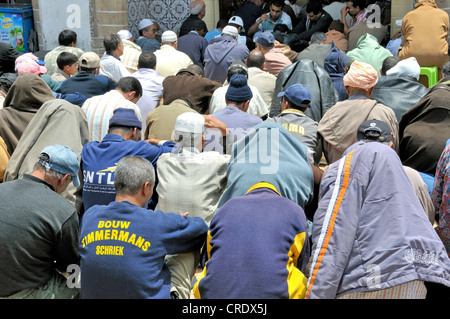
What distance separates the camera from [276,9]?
10953mm

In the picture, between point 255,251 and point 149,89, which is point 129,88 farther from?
point 255,251

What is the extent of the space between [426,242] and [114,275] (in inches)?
65.9

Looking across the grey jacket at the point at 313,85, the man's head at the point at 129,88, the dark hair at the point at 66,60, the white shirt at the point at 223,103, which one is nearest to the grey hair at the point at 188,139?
the man's head at the point at 129,88

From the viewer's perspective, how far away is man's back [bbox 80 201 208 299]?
11.1 feet

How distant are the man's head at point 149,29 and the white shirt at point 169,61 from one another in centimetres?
194

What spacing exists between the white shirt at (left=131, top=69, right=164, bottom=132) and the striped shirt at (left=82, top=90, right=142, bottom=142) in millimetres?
1251

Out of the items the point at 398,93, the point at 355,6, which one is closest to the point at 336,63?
the point at 398,93

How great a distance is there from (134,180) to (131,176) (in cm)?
3

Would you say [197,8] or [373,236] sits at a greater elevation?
[197,8]

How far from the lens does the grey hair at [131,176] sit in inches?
142

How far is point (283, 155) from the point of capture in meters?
4.10

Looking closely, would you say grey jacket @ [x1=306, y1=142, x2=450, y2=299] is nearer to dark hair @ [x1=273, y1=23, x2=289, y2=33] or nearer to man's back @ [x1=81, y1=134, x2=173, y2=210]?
man's back @ [x1=81, y1=134, x2=173, y2=210]
